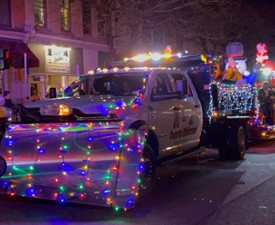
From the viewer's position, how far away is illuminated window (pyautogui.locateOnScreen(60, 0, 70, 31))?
2169cm

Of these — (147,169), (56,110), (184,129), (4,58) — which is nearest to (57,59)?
(4,58)

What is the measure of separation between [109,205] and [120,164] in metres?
0.54

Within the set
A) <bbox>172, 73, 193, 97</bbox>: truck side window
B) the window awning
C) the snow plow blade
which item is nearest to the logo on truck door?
<bbox>172, 73, 193, 97</bbox>: truck side window

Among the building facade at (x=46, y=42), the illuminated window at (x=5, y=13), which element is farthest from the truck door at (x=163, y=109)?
the illuminated window at (x=5, y=13)

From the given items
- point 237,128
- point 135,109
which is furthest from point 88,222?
point 237,128

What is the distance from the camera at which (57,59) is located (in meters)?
21.4

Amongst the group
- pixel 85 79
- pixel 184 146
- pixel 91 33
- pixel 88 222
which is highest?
pixel 91 33

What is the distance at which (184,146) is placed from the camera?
8.73m

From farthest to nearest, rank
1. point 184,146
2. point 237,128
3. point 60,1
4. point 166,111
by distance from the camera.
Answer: point 60,1 < point 237,128 < point 184,146 < point 166,111

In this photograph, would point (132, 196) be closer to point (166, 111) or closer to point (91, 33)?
point (166, 111)

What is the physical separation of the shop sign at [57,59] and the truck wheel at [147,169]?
1447 cm

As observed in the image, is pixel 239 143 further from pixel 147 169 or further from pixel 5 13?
pixel 5 13

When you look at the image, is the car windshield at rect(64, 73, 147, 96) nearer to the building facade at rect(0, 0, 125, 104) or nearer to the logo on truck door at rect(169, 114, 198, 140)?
the logo on truck door at rect(169, 114, 198, 140)

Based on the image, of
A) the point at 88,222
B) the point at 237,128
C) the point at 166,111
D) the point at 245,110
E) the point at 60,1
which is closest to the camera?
the point at 88,222
